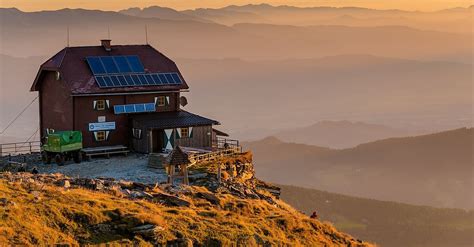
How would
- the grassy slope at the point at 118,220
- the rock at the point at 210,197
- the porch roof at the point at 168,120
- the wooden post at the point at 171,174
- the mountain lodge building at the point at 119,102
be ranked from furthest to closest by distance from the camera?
the mountain lodge building at the point at 119,102 < the porch roof at the point at 168,120 < the wooden post at the point at 171,174 < the rock at the point at 210,197 < the grassy slope at the point at 118,220

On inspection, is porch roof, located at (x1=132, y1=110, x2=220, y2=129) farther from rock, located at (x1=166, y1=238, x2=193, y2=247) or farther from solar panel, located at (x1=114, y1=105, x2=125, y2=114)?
rock, located at (x1=166, y1=238, x2=193, y2=247)

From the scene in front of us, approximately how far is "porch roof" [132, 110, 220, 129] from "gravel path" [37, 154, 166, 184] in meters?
2.95

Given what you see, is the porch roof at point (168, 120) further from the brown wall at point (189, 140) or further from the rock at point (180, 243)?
the rock at point (180, 243)

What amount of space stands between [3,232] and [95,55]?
42719 millimetres

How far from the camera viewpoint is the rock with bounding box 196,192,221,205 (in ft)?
149

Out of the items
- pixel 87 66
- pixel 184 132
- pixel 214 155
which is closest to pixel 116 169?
pixel 214 155

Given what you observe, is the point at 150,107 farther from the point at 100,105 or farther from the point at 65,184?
the point at 65,184

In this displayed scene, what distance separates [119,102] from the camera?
2746 inches

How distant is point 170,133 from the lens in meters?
67.8

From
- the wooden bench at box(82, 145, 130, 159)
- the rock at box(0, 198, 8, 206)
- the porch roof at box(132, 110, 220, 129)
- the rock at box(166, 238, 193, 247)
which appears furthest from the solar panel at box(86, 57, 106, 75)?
the rock at box(166, 238, 193, 247)

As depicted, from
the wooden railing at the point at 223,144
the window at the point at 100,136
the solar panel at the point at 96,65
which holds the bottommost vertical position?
the wooden railing at the point at 223,144

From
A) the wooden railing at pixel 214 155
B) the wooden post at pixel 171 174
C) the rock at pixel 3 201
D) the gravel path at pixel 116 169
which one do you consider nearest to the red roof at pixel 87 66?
the gravel path at pixel 116 169

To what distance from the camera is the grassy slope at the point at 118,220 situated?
33.0 m

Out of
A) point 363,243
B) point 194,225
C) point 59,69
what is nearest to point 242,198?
point 363,243
